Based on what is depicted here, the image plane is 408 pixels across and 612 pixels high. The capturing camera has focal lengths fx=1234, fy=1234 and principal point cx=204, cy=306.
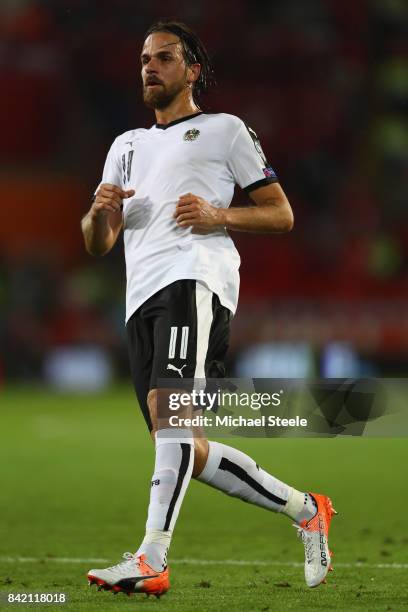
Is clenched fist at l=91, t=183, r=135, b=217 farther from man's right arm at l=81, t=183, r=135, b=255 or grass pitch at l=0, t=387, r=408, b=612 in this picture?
grass pitch at l=0, t=387, r=408, b=612

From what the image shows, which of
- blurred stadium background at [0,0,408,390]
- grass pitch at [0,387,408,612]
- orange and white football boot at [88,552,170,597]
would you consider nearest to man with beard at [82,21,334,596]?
orange and white football boot at [88,552,170,597]

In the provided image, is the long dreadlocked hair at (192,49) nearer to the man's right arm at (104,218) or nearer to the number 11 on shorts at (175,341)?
the man's right arm at (104,218)

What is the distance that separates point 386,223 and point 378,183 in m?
1.07

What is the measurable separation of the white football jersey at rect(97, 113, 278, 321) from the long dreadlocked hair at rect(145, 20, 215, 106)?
196 mm

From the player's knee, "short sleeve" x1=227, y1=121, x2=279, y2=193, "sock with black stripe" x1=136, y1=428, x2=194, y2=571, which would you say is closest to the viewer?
"sock with black stripe" x1=136, y1=428, x2=194, y2=571

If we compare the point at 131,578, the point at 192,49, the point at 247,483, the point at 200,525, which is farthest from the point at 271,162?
the point at 131,578

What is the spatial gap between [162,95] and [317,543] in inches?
65.5

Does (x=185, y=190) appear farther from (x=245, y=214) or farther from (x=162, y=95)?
(x=162, y=95)

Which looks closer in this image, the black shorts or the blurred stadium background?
the black shorts

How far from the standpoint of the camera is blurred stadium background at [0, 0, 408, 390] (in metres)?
17.3

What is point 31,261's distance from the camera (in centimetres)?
1955

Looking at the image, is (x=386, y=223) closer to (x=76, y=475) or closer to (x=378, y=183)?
(x=378, y=183)

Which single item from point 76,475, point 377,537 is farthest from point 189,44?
point 76,475
